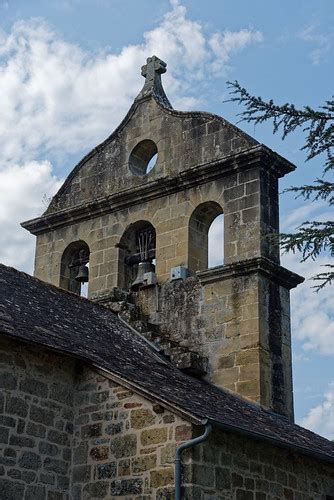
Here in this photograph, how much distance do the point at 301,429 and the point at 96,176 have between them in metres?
5.93

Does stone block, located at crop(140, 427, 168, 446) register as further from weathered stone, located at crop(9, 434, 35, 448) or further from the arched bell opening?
the arched bell opening

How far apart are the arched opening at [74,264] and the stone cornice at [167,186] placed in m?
0.45

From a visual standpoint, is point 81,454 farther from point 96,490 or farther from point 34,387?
point 34,387

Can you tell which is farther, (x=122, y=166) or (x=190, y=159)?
(x=122, y=166)

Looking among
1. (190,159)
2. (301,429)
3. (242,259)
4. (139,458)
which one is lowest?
(139,458)

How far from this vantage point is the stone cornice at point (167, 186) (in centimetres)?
1437

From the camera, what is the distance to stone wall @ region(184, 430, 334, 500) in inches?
377

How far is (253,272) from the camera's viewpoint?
13750 mm

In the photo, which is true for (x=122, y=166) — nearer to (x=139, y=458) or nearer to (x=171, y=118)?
(x=171, y=118)

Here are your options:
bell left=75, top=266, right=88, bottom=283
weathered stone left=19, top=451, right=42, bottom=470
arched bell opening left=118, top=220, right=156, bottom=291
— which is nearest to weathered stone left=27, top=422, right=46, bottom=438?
weathered stone left=19, top=451, right=42, bottom=470

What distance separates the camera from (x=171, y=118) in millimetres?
15664

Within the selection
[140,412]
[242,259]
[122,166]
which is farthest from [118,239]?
[140,412]

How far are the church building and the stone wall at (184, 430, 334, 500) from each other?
0.07 feet

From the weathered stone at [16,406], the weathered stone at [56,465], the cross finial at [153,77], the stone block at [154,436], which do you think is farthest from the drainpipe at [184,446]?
the cross finial at [153,77]
